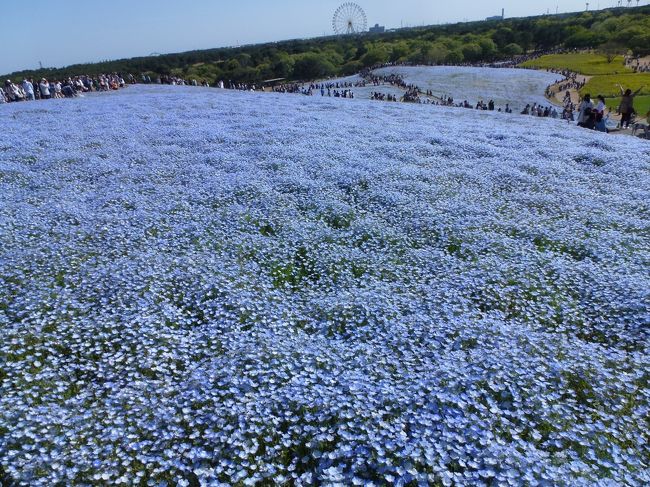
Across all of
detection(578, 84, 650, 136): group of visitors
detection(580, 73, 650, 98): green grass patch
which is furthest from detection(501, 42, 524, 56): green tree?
detection(578, 84, 650, 136): group of visitors

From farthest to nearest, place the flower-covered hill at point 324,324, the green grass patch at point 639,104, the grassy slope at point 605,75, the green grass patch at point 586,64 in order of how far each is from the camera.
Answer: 1. the green grass patch at point 586,64
2. the grassy slope at point 605,75
3. the green grass patch at point 639,104
4. the flower-covered hill at point 324,324

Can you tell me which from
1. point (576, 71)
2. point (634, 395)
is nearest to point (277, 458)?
point (634, 395)

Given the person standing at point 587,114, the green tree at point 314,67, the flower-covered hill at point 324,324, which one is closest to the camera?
the flower-covered hill at point 324,324

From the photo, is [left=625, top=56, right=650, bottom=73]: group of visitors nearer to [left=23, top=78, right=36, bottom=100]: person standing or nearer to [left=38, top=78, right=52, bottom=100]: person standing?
[left=38, top=78, right=52, bottom=100]: person standing

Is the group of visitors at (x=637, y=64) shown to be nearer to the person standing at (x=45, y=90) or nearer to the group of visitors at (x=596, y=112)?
the group of visitors at (x=596, y=112)

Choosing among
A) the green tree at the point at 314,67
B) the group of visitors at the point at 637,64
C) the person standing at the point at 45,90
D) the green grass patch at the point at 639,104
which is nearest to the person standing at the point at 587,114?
the green grass patch at the point at 639,104

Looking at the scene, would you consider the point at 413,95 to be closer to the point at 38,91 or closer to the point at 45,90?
the point at 45,90
